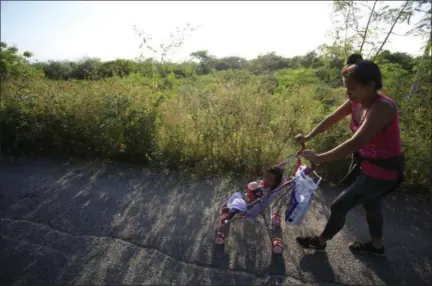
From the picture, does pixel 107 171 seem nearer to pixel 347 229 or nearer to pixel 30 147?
pixel 30 147


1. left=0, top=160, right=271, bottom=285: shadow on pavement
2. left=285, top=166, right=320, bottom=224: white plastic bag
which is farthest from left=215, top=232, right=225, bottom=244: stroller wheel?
left=285, top=166, right=320, bottom=224: white plastic bag

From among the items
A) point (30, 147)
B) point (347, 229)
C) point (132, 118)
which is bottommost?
point (347, 229)

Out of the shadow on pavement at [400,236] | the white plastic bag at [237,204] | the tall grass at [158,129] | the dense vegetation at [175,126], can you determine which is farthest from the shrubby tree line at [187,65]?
the white plastic bag at [237,204]

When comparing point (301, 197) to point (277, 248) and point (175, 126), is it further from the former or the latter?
point (175, 126)

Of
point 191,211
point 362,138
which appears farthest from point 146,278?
point 362,138

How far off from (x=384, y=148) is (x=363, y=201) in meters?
0.59

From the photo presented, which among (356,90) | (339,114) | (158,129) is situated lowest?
(158,129)

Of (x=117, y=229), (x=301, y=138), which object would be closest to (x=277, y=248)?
(x=301, y=138)

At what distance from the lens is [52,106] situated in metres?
5.16

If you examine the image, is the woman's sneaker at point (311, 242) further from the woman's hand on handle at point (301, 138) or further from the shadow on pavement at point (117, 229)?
the woman's hand on handle at point (301, 138)

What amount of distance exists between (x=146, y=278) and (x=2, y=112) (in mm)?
4586

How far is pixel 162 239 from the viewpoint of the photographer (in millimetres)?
3223

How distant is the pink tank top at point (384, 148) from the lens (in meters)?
2.41

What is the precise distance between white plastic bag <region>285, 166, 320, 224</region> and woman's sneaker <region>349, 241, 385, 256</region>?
0.87m
